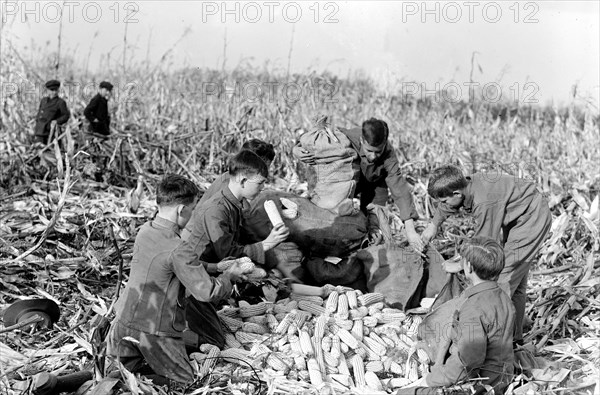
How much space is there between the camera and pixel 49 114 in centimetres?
746

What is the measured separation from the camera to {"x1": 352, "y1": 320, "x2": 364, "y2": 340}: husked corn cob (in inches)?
152

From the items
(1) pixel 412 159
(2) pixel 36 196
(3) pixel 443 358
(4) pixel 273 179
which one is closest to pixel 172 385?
A: (3) pixel 443 358

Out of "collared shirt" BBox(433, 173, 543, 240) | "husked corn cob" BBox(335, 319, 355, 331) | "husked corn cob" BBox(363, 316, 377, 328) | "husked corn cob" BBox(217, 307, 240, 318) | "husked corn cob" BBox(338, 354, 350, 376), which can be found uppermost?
"collared shirt" BBox(433, 173, 543, 240)

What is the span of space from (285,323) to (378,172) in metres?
1.80

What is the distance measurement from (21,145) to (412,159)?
388cm

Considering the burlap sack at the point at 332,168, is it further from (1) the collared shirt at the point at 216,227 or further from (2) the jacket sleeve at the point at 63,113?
(2) the jacket sleeve at the point at 63,113

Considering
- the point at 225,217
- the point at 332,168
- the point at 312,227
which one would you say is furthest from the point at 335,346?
the point at 332,168

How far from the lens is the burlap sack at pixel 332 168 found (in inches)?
193

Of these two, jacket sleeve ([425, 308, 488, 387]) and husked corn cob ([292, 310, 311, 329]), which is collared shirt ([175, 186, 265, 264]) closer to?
husked corn cob ([292, 310, 311, 329])

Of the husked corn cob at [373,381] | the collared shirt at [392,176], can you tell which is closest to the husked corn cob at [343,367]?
the husked corn cob at [373,381]

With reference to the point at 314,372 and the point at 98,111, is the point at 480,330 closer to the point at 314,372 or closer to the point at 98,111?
the point at 314,372

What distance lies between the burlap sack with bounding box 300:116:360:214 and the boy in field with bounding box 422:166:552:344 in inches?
32.9

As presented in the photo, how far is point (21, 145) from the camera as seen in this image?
6613 mm

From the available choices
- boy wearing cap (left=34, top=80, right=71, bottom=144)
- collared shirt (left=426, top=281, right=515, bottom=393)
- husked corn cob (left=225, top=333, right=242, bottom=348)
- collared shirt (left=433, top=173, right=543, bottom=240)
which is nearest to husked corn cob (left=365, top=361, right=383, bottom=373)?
collared shirt (left=426, top=281, right=515, bottom=393)
